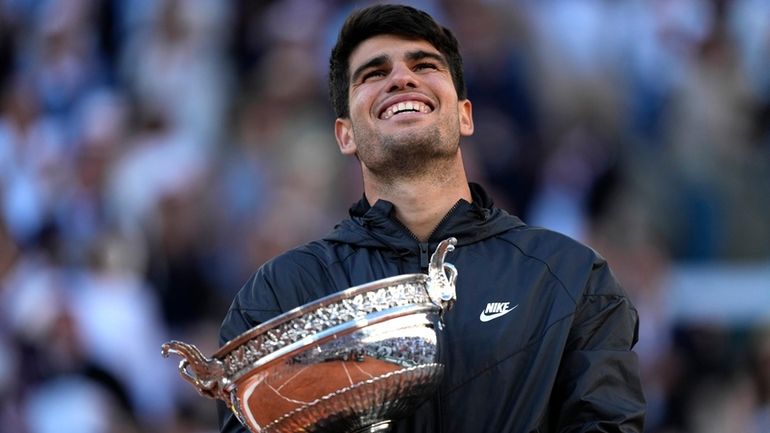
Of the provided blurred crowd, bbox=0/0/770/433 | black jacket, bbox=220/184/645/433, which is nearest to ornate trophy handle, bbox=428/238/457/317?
black jacket, bbox=220/184/645/433

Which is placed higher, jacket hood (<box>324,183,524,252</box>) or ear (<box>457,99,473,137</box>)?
ear (<box>457,99,473,137</box>)

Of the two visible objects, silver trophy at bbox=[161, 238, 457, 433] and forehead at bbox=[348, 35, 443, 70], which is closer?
silver trophy at bbox=[161, 238, 457, 433]

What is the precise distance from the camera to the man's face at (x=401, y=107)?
9.46 ft

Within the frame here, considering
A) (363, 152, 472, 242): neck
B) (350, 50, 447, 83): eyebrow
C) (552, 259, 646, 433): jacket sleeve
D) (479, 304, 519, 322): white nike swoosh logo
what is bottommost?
(552, 259, 646, 433): jacket sleeve

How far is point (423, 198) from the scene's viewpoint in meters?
2.94

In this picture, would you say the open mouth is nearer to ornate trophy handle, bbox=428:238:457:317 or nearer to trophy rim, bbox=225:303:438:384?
ornate trophy handle, bbox=428:238:457:317

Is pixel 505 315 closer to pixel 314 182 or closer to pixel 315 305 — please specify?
pixel 315 305

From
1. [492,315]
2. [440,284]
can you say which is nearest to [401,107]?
[492,315]

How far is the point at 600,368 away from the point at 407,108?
2.15 ft

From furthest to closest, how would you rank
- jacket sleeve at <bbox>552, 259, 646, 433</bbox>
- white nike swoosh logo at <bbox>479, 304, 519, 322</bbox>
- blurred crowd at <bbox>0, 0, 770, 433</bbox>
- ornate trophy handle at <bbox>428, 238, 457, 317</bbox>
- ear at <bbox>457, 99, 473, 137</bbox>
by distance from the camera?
blurred crowd at <bbox>0, 0, 770, 433</bbox>, ear at <bbox>457, 99, 473, 137</bbox>, white nike swoosh logo at <bbox>479, 304, 519, 322</bbox>, jacket sleeve at <bbox>552, 259, 646, 433</bbox>, ornate trophy handle at <bbox>428, 238, 457, 317</bbox>

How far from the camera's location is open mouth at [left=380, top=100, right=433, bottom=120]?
289 cm

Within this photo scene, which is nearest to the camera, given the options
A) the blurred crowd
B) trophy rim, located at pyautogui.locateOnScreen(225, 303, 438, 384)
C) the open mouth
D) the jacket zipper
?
trophy rim, located at pyautogui.locateOnScreen(225, 303, 438, 384)

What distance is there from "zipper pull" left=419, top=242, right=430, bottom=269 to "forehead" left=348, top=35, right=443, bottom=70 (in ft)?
1.39

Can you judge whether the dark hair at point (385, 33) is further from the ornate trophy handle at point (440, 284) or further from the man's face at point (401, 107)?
the ornate trophy handle at point (440, 284)
